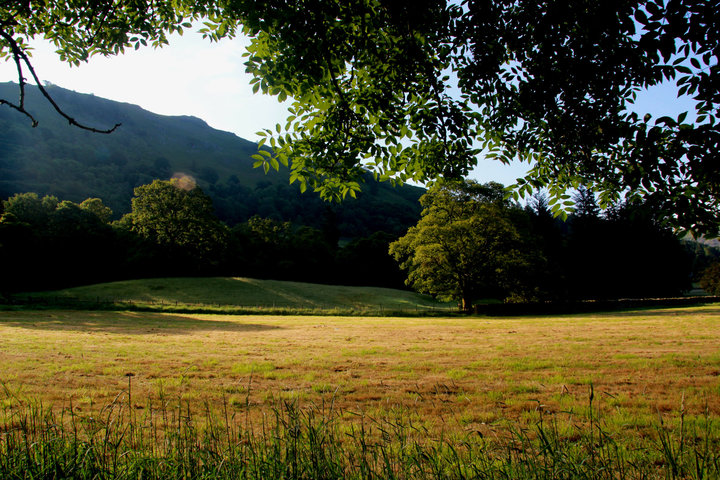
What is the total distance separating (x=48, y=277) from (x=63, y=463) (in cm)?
7620

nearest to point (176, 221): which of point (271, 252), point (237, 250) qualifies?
point (237, 250)

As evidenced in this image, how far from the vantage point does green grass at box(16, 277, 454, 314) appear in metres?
49.5

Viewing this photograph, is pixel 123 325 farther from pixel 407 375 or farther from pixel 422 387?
pixel 422 387

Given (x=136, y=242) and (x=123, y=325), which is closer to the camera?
(x=123, y=325)

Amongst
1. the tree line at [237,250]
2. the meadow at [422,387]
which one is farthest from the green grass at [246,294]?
the meadow at [422,387]

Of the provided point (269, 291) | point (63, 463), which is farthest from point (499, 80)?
point (269, 291)

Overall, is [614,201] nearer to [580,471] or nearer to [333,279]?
[580,471]

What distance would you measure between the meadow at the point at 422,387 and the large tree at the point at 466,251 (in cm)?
2182

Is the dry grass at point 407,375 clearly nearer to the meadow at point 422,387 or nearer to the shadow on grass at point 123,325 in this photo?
the meadow at point 422,387

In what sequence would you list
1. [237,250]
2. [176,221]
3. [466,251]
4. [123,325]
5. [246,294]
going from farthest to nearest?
[237,250] → [176,221] → [246,294] → [466,251] → [123,325]

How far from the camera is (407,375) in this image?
9.84m

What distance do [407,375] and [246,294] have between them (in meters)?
48.1

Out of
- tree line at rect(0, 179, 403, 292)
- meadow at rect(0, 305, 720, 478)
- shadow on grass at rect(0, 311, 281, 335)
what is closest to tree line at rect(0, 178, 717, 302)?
tree line at rect(0, 179, 403, 292)

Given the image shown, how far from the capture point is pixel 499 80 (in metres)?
8.52
